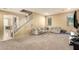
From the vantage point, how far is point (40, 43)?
7.41 feet

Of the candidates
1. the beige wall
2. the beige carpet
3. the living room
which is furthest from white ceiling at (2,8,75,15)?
the beige carpet

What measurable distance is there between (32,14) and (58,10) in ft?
1.72

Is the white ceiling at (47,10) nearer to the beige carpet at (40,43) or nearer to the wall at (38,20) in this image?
the wall at (38,20)

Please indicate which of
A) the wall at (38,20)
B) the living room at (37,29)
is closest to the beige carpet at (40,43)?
the living room at (37,29)

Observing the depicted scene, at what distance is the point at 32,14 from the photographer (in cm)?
232

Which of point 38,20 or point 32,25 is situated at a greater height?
point 38,20

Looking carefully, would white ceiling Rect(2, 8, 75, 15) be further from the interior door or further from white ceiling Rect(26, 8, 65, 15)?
the interior door

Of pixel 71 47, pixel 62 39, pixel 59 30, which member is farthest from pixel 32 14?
pixel 71 47

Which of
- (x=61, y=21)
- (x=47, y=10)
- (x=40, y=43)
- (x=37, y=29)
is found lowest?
(x=40, y=43)

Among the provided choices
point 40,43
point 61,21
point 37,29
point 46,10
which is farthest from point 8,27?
point 61,21

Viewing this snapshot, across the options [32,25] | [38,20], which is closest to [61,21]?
[38,20]

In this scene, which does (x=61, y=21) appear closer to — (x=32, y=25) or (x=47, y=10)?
(x=47, y=10)
